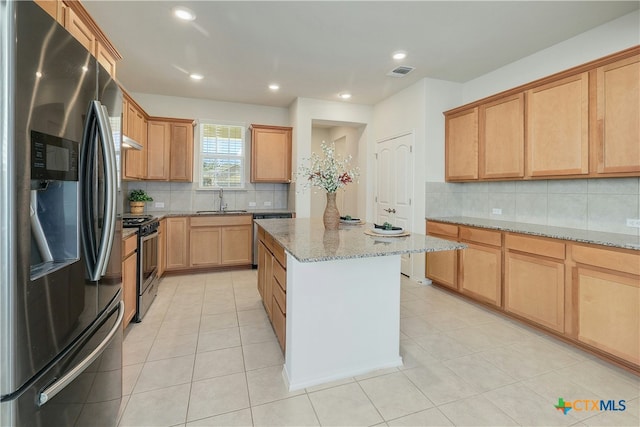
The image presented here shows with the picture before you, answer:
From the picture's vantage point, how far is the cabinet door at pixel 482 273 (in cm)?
311

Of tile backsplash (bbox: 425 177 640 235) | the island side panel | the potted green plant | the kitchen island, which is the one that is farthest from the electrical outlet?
the potted green plant

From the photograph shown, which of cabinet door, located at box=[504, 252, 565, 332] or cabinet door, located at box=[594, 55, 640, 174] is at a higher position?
cabinet door, located at box=[594, 55, 640, 174]

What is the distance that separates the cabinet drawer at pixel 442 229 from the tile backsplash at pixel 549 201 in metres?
0.20

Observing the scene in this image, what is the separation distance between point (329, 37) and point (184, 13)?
4.38ft

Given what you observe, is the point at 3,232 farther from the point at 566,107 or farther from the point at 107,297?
the point at 566,107

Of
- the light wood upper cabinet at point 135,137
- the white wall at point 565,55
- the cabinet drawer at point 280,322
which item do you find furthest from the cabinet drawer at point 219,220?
the white wall at point 565,55

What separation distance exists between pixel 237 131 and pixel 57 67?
4.36 metres

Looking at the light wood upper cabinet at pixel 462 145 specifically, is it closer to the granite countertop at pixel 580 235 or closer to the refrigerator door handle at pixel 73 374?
the granite countertop at pixel 580 235

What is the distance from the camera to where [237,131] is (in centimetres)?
524

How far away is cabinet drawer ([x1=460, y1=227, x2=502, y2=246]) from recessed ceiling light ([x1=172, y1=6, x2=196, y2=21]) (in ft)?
11.5

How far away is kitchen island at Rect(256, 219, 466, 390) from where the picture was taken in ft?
6.28

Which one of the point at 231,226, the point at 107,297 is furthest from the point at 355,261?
the point at 231,226

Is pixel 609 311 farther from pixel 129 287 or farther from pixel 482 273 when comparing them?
pixel 129 287

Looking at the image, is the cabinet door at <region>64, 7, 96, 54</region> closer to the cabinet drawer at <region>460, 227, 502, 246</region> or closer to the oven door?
the oven door
